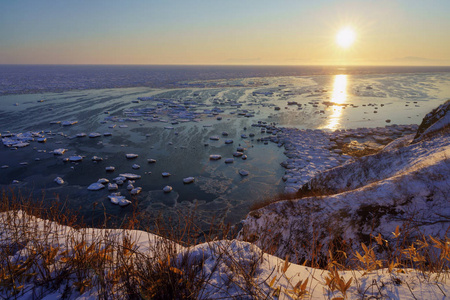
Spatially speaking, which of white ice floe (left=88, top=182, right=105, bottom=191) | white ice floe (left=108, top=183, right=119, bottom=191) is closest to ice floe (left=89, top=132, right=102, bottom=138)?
white ice floe (left=88, top=182, right=105, bottom=191)

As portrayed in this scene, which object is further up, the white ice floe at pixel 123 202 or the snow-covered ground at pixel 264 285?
the snow-covered ground at pixel 264 285

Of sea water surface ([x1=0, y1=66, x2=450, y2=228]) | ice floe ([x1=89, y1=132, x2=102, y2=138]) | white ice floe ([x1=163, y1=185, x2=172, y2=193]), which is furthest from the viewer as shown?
ice floe ([x1=89, y1=132, x2=102, y2=138])

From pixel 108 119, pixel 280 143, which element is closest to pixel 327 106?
pixel 280 143

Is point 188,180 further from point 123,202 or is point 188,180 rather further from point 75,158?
point 75,158

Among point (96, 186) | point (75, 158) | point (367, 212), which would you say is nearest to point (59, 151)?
point (75, 158)

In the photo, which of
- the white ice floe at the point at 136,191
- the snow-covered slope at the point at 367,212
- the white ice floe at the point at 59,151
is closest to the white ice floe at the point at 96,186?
the white ice floe at the point at 136,191

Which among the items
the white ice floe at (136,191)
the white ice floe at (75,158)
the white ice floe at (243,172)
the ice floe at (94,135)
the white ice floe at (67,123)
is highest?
the white ice floe at (67,123)

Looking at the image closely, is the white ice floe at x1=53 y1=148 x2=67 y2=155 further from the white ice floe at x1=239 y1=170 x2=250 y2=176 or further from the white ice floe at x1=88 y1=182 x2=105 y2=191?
the white ice floe at x1=239 y1=170 x2=250 y2=176

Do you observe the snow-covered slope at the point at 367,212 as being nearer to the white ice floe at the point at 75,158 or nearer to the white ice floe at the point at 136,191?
the white ice floe at the point at 136,191

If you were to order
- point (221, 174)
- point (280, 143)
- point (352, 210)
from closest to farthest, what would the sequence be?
point (352, 210), point (221, 174), point (280, 143)

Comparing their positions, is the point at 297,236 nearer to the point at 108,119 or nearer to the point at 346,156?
the point at 346,156

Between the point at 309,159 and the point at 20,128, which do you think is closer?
the point at 309,159
